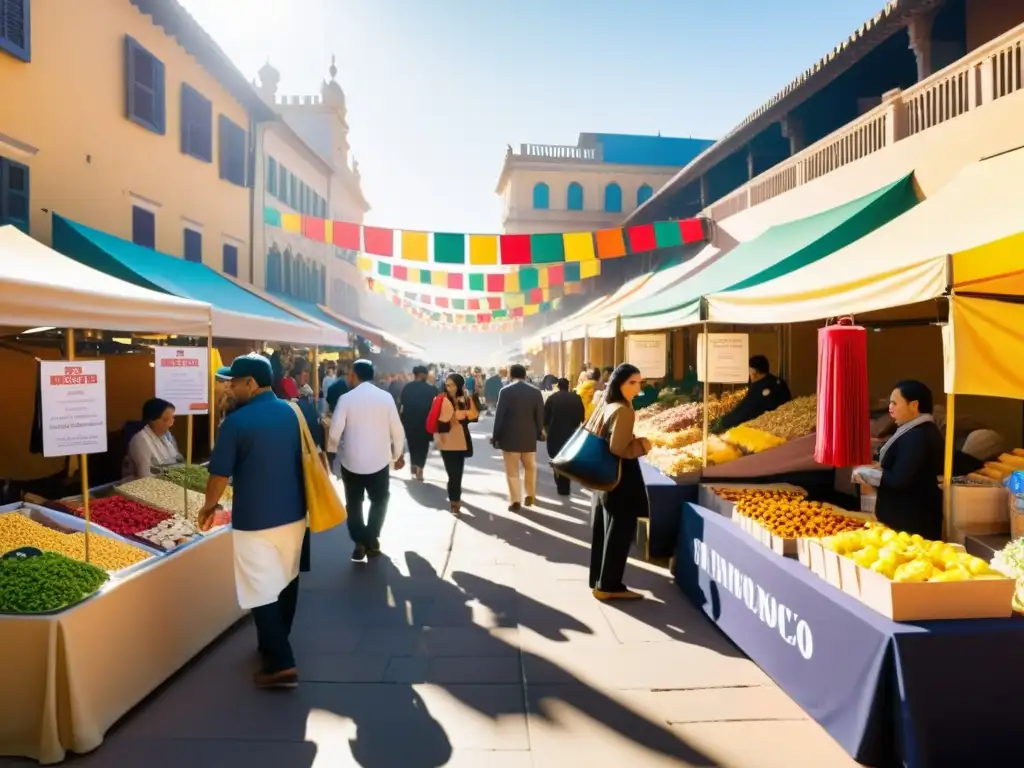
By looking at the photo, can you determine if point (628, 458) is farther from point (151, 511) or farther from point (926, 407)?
point (151, 511)

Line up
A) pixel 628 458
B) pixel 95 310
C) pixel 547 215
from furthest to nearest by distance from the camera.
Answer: pixel 547 215 < pixel 628 458 < pixel 95 310

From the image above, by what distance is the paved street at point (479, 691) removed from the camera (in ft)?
12.1

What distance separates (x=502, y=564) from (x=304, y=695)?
318 cm

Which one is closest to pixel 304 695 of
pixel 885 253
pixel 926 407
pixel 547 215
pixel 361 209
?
pixel 926 407

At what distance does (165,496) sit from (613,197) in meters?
40.8

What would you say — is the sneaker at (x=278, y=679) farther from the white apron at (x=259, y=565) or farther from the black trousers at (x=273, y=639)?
the white apron at (x=259, y=565)

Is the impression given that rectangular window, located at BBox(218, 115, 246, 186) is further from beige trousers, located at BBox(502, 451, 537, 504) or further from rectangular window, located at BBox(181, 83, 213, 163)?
beige trousers, located at BBox(502, 451, 537, 504)

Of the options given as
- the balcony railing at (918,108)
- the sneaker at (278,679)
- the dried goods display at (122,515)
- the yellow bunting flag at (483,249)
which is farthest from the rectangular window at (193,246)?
the sneaker at (278,679)

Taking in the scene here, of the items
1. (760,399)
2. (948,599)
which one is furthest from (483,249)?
(948,599)

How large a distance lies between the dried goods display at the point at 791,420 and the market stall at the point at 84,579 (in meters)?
5.25

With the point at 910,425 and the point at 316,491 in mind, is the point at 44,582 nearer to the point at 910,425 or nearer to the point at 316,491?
the point at 316,491

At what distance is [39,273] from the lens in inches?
188

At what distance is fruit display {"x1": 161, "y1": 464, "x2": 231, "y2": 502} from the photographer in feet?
22.4

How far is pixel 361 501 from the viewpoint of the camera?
7.47m
